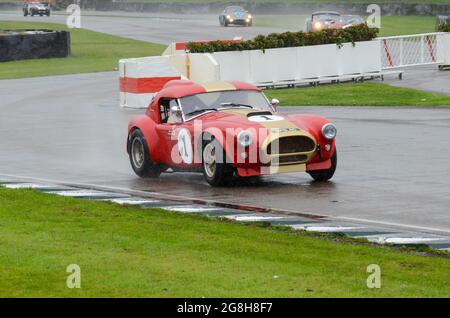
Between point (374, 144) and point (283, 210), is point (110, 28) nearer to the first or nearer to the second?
point (374, 144)

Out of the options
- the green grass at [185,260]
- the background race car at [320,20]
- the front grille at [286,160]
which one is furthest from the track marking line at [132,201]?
the background race car at [320,20]

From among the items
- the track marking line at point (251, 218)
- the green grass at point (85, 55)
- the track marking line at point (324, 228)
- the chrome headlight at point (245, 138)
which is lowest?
the green grass at point (85, 55)

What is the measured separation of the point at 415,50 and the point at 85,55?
54.7ft

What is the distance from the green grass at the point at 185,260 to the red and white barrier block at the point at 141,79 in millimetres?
16739

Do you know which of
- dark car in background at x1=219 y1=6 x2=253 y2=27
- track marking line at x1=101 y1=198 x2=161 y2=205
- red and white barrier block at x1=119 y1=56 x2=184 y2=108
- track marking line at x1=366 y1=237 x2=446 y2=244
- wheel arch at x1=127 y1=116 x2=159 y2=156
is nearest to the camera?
track marking line at x1=366 y1=237 x2=446 y2=244

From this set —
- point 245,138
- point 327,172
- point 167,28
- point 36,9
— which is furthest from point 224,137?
point 36,9

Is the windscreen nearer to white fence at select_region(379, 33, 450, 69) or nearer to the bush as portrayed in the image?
the bush

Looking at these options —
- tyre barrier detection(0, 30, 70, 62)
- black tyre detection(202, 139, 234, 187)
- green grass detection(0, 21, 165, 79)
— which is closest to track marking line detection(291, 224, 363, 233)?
black tyre detection(202, 139, 234, 187)

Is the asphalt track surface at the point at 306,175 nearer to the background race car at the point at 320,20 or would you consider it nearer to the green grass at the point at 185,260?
the green grass at the point at 185,260

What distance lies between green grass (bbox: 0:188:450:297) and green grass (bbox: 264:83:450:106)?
17.1m

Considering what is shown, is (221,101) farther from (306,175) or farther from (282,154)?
(282,154)

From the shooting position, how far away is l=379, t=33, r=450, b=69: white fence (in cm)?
3900

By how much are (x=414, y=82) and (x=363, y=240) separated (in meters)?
24.7

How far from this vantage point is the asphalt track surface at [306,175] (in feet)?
48.5
